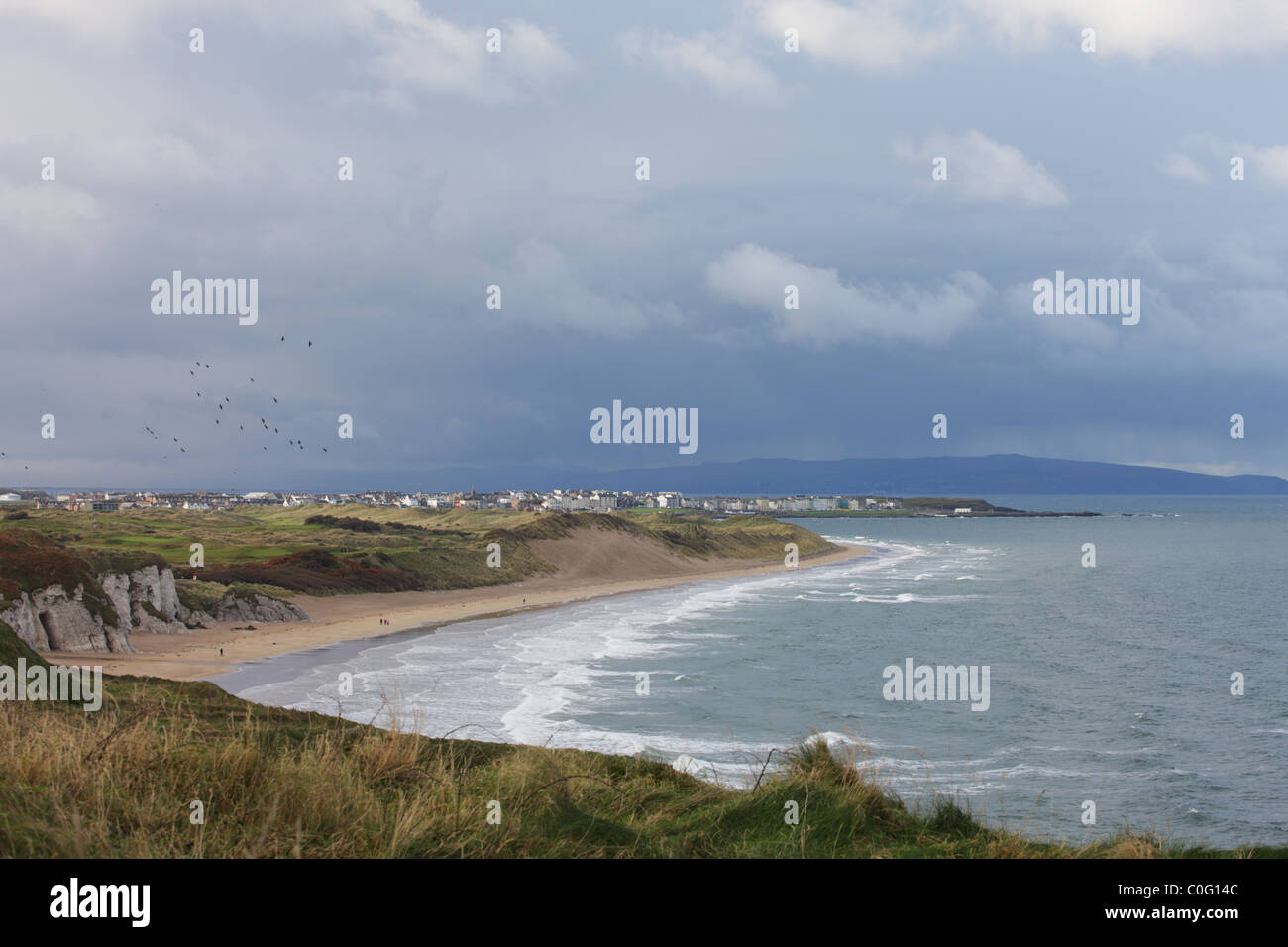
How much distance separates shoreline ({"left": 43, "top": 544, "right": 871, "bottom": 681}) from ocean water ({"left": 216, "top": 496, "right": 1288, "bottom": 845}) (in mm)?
2246

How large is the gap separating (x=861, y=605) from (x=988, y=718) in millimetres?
35030

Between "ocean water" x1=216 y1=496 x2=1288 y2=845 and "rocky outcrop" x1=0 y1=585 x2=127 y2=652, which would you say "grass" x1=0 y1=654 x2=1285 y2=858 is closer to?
"ocean water" x1=216 y1=496 x2=1288 y2=845

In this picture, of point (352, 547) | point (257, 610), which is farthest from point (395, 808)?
point (352, 547)

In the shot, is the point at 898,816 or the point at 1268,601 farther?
the point at 1268,601

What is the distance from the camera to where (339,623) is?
5481 centimetres

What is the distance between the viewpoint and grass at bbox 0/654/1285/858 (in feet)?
19.7

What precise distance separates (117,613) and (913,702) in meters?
34.3

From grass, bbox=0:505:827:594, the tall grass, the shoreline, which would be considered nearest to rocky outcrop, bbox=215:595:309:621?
the shoreline

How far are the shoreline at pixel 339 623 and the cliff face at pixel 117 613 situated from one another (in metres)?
0.78

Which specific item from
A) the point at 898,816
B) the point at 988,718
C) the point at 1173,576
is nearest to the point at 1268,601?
the point at 1173,576
